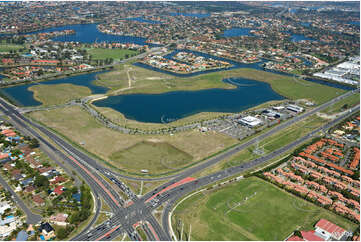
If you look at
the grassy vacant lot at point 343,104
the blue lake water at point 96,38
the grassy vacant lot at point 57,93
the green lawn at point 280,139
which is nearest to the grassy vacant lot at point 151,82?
the grassy vacant lot at point 57,93

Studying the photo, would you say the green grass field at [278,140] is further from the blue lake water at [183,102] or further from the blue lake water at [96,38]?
the blue lake water at [96,38]

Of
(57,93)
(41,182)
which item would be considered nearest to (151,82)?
(57,93)

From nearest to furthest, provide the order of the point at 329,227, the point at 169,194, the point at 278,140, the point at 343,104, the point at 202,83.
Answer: the point at 329,227, the point at 169,194, the point at 278,140, the point at 343,104, the point at 202,83

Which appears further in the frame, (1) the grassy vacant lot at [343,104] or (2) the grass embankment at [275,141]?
(1) the grassy vacant lot at [343,104]

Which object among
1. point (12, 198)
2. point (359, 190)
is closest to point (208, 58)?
point (359, 190)

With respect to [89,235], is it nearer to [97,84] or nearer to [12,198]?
[12,198]

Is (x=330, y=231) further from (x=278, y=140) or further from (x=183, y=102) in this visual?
(x=183, y=102)
